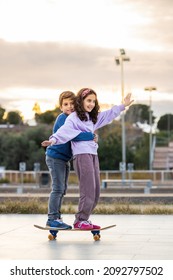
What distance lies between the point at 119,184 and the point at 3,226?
1088 inches

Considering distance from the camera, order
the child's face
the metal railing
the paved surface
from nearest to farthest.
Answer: the paved surface
the child's face
the metal railing

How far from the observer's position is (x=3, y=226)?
11531mm

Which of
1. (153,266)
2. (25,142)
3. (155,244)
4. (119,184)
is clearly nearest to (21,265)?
(153,266)

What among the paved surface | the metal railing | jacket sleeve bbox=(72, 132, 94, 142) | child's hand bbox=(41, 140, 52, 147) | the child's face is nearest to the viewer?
the paved surface

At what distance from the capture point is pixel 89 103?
981 centimetres

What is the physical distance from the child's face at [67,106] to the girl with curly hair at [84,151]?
174 millimetres

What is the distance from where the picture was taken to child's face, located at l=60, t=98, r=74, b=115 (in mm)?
10031

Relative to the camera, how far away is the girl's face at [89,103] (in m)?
9.80

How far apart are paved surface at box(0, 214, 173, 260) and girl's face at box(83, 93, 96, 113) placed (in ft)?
5.34

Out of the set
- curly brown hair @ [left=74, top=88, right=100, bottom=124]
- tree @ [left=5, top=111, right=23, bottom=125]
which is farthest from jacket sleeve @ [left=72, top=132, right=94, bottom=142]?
tree @ [left=5, top=111, right=23, bottom=125]

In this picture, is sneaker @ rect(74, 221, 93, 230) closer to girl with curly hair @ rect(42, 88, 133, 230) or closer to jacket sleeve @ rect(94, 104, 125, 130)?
girl with curly hair @ rect(42, 88, 133, 230)

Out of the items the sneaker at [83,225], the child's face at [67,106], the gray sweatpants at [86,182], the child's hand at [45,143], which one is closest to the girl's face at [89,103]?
the child's face at [67,106]

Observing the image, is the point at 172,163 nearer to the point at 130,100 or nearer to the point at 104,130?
the point at 104,130

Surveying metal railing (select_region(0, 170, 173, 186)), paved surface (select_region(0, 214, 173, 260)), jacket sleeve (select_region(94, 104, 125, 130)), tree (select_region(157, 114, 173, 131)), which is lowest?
metal railing (select_region(0, 170, 173, 186))
